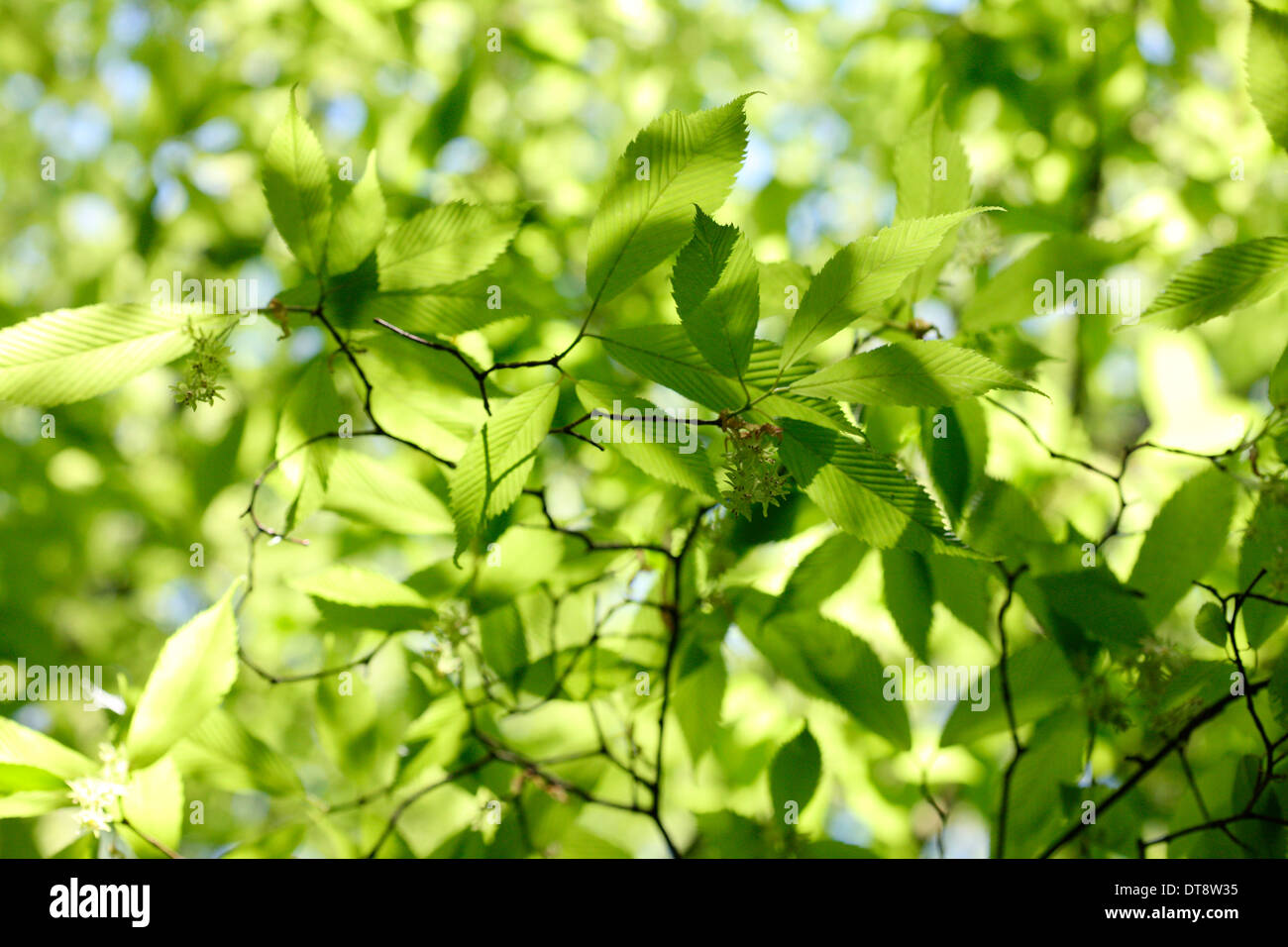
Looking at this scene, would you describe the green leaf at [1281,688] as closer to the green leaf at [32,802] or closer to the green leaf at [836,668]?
the green leaf at [836,668]

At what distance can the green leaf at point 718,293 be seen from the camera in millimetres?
592

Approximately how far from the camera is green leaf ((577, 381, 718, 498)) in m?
0.67

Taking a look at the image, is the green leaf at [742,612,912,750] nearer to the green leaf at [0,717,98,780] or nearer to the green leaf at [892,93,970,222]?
the green leaf at [892,93,970,222]

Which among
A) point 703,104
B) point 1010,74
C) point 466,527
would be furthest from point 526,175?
point 466,527

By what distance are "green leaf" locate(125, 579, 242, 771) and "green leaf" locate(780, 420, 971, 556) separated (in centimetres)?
55

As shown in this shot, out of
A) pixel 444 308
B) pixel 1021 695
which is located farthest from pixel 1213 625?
pixel 444 308

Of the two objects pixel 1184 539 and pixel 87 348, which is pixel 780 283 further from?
pixel 87 348

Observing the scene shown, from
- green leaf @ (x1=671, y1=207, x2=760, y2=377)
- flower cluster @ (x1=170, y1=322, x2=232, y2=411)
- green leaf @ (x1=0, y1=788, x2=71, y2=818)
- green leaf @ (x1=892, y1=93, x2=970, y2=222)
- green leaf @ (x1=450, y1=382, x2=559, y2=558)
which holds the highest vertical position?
green leaf @ (x1=892, y1=93, x2=970, y2=222)

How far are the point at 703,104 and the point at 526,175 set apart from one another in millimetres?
513

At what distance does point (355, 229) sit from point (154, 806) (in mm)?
632

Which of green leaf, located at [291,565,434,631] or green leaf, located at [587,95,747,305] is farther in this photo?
green leaf, located at [291,565,434,631]

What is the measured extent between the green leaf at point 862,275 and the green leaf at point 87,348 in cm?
52

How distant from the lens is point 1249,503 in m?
0.90

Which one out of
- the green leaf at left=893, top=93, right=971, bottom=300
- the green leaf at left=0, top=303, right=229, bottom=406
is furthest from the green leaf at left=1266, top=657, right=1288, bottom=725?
the green leaf at left=0, top=303, right=229, bottom=406
